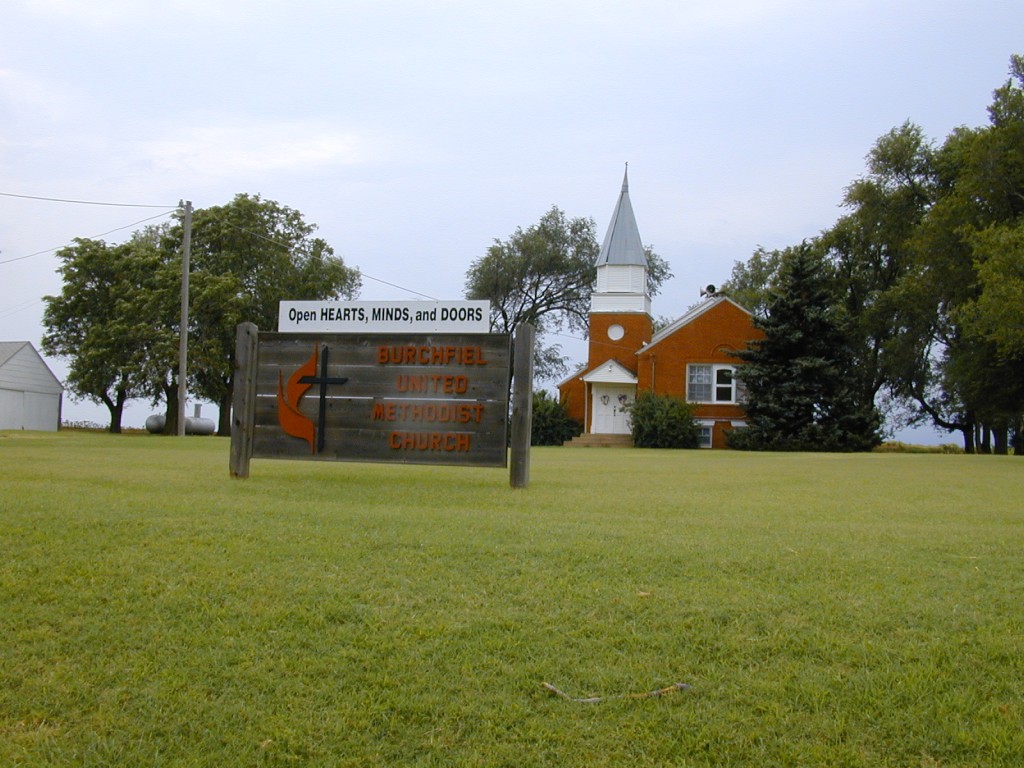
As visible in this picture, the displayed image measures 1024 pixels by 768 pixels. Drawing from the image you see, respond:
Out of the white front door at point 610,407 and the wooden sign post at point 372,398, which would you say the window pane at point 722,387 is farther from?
the wooden sign post at point 372,398

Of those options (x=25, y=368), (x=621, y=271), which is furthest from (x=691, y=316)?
(x=25, y=368)

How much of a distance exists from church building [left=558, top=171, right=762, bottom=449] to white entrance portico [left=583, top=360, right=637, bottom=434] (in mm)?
48

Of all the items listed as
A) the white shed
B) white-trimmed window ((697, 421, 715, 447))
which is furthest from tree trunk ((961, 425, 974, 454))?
the white shed

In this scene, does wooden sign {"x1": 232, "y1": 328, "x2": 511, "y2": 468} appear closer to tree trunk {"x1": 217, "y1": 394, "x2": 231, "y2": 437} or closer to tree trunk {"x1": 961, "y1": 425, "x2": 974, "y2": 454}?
tree trunk {"x1": 217, "y1": 394, "x2": 231, "y2": 437}

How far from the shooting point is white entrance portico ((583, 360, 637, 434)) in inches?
1848

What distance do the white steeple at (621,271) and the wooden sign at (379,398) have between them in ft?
116

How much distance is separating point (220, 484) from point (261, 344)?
2.57 meters

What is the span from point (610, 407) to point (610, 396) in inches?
22.3

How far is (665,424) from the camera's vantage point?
42.7m

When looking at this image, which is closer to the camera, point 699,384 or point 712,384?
point 712,384

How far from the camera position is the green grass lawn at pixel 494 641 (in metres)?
4.45

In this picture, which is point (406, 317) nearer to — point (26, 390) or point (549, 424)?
point (549, 424)

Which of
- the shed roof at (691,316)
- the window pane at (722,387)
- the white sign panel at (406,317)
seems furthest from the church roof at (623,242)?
the white sign panel at (406,317)

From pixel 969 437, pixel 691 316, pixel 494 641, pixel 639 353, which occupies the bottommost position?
pixel 494 641
